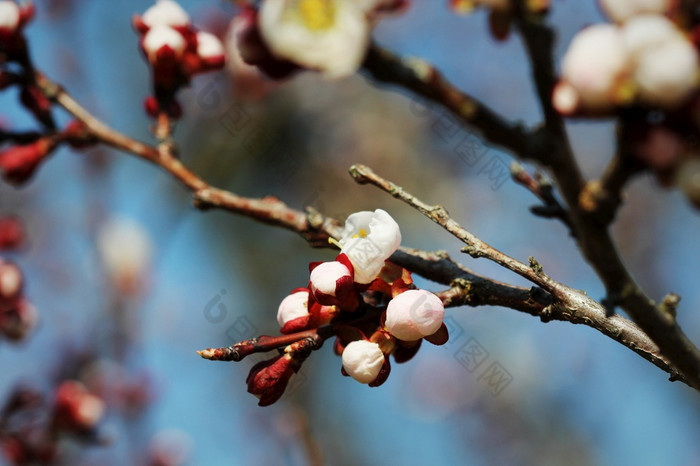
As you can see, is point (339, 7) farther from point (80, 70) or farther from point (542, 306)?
point (80, 70)

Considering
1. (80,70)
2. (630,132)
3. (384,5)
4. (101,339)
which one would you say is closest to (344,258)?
(384,5)

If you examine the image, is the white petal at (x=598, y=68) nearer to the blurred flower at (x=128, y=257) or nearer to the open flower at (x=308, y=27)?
the open flower at (x=308, y=27)

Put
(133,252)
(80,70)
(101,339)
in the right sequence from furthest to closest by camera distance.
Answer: (133,252), (80,70), (101,339)

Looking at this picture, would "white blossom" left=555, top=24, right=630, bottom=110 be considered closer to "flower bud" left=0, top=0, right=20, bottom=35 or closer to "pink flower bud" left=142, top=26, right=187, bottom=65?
"pink flower bud" left=142, top=26, right=187, bottom=65

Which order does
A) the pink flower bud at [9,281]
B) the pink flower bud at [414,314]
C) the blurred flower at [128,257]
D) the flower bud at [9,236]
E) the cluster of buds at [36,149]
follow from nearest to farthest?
the pink flower bud at [414,314] < the cluster of buds at [36,149] < the pink flower bud at [9,281] < the flower bud at [9,236] < the blurred flower at [128,257]

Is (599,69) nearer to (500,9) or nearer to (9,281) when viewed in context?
(500,9)

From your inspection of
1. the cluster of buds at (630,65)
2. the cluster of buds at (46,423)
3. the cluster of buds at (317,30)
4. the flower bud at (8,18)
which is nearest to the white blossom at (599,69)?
the cluster of buds at (630,65)

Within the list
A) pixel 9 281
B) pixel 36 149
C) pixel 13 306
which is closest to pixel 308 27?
pixel 36 149
